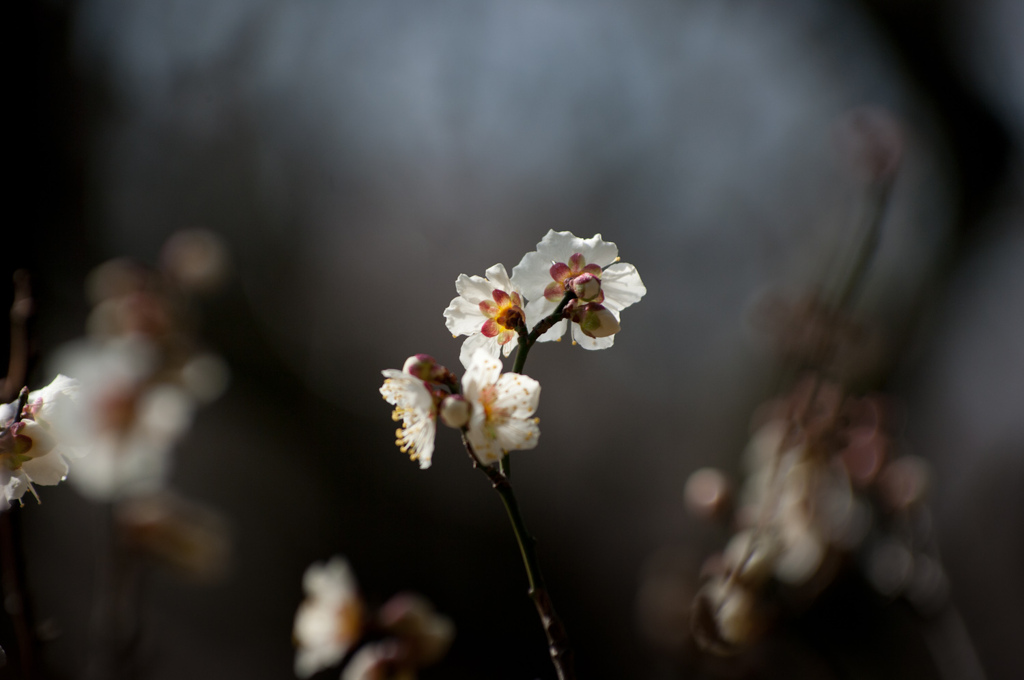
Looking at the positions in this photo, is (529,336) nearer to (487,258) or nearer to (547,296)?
(547,296)

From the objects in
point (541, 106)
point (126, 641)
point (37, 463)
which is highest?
point (541, 106)

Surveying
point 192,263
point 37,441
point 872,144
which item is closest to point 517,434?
point 37,441

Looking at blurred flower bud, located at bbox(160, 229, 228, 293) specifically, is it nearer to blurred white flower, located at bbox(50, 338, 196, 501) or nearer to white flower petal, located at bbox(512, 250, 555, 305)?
blurred white flower, located at bbox(50, 338, 196, 501)

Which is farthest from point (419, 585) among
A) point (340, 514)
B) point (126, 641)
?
point (126, 641)

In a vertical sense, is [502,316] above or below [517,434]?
above

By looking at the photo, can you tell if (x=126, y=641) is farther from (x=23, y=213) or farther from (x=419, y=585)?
(x=419, y=585)

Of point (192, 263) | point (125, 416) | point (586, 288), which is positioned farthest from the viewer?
point (192, 263)

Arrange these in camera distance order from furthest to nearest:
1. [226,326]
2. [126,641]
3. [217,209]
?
[217,209], [226,326], [126,641]

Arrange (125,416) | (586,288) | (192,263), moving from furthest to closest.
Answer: (192,263) < (125,416) < (586,288)
